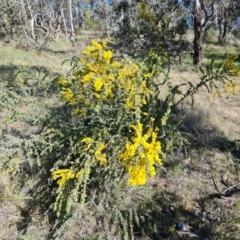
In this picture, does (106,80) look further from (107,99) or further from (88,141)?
(88,141)

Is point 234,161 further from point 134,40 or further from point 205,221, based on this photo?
point 134,40

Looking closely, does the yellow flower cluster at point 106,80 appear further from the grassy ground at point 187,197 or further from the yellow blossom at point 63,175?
the yellow blossom at point 63,175

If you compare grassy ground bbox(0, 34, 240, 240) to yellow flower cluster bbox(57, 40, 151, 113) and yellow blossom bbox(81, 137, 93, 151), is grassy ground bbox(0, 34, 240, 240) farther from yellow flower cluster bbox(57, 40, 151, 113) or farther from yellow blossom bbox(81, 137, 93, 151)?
yellow blossom bbox(81, 137, 93, 151)

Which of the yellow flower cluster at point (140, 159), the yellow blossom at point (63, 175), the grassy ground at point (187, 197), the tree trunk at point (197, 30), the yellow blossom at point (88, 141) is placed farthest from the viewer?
the tree trunk at point (197, 30)

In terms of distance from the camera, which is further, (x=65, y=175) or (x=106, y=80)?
(x=106, y=80)

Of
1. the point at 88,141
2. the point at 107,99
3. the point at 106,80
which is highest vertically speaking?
the point at 106,80

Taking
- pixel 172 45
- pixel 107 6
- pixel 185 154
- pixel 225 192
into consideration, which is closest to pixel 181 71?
pixel 172 45

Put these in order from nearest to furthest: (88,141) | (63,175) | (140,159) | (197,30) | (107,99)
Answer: (140,159)
(63,175)
(88,141)
(107,99)
(197,30)

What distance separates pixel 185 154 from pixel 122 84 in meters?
1.30

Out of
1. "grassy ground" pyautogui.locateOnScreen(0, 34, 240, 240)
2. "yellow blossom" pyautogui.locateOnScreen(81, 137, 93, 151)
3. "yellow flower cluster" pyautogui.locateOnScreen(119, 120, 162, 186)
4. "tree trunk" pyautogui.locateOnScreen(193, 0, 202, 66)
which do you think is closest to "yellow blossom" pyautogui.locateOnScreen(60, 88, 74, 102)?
"grassy ground" pyautogui.locateOnScreen(0, 34, 240, 240)

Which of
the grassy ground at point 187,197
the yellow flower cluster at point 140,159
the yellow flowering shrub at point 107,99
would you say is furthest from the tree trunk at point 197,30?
the yellow flower cluster at point 140,159

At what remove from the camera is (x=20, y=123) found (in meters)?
4.03

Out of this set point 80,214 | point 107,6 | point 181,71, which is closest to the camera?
point 80,214

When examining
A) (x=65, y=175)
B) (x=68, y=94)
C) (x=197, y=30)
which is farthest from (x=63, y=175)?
(x=197, y=30)
